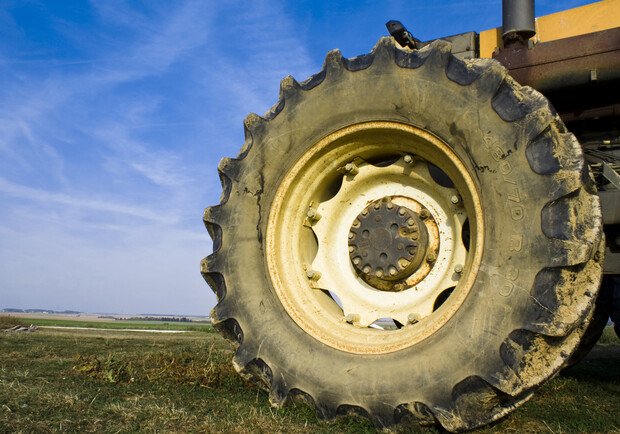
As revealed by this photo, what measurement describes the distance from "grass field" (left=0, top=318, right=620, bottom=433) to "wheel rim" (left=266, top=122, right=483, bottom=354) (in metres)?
0.52

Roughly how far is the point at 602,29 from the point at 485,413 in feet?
7.85

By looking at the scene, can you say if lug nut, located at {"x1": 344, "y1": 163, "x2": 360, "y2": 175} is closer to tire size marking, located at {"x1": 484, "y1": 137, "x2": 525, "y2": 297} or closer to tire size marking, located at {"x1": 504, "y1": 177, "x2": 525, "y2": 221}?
tire size marking, located at {"x1": 484, "y1": 137, "x2": 525, "y2": 297}

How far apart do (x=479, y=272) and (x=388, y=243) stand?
2.41ft

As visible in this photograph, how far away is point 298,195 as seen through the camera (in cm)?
315

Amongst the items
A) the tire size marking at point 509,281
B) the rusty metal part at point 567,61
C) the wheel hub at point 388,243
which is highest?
the rusty metal part at point 567,61

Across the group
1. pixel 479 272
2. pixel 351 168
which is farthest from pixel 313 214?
pixel 479 272

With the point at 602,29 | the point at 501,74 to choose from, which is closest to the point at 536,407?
the point at 501,74

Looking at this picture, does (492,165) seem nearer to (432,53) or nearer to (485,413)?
(432,53)

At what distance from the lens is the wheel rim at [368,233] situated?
9.18 ft

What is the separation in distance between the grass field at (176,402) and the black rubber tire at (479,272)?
18 centimetres

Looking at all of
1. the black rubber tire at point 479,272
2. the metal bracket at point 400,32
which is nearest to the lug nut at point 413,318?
the black rubber tire at point 479,272

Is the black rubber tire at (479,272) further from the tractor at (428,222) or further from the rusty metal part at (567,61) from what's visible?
the rusty metal part at (567,61)

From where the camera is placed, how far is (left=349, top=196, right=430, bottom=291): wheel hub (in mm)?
2869

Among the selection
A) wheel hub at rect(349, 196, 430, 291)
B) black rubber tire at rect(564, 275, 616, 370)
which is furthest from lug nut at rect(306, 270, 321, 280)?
black rubber tire at rect(564, 275, 616, 370)
